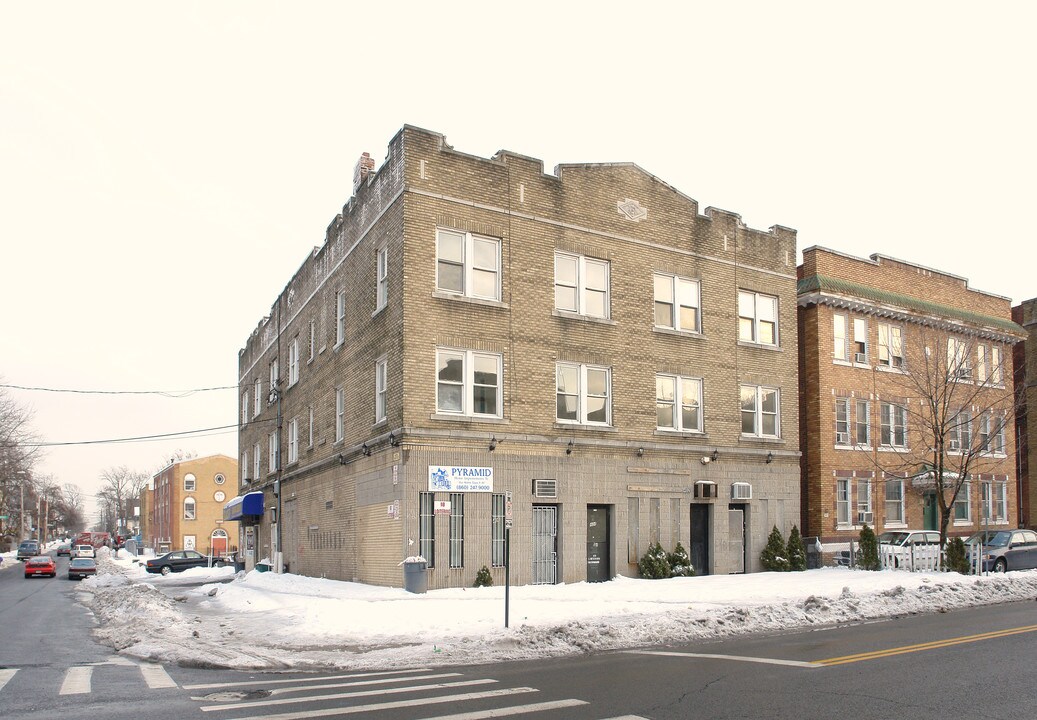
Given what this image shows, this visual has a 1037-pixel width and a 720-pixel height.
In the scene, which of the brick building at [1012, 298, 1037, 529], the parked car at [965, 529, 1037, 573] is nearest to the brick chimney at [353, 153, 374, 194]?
the parked car at [965, 529, 1037, 573]

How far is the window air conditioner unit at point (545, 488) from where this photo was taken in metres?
24.7

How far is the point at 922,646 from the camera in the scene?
13.7 meters

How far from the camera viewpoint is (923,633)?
50.7 feet

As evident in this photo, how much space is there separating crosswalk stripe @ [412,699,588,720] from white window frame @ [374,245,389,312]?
53.8ft

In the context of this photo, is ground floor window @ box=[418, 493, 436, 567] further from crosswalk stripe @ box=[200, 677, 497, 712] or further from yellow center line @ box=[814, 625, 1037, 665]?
yellow center line @ box=[814, 625, 1037, 665]

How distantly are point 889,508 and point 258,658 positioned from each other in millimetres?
27750

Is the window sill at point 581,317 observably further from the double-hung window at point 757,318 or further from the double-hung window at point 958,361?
the double-hung window at point 958,361

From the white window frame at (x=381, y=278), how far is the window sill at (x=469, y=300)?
70.7 inches

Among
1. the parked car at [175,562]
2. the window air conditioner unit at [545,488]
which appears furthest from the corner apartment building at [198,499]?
the window air conditioner unit at [545,488]

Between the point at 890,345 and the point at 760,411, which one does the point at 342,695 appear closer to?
the point at 760,411

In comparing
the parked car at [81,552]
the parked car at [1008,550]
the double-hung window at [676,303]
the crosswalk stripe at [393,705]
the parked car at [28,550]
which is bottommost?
the parked car at [28,550]

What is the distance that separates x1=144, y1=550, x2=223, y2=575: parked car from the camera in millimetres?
51875

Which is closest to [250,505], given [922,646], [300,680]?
[300,680]

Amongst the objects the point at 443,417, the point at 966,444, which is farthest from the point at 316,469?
the point at 966,444
